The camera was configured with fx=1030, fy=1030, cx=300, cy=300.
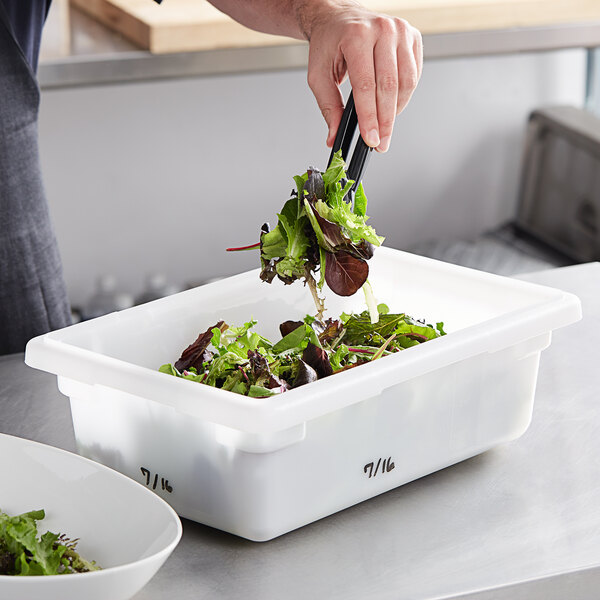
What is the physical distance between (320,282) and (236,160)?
186cm

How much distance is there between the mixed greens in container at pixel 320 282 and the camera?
0.90 m

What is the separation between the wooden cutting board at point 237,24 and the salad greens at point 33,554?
5.08 feet

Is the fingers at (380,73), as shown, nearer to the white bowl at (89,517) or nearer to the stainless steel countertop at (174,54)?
the white bowl at (89,517)

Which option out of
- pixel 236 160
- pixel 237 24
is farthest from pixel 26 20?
pixel 236 160

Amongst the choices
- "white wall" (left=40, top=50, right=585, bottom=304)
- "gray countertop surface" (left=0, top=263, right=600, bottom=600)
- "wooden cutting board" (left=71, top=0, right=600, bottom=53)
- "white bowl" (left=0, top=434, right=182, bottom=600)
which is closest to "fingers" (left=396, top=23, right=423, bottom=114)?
"gray countertop surface" (left=0, top=263, right=600, bottom=600)

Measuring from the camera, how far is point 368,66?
1.07 m

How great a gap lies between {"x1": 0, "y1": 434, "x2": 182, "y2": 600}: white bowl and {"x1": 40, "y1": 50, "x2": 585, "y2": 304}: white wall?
1873 mm

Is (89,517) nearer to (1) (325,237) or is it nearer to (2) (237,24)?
(1) (325,237)

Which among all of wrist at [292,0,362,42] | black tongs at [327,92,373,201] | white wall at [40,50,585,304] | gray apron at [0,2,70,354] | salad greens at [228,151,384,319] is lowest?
white wall at [40,50,585,304]

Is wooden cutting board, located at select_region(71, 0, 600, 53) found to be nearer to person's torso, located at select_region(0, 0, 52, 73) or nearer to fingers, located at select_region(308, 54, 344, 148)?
person's torso, located at select_region(0, 0, 52, 73)

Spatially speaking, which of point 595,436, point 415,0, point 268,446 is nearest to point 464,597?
point 268,446

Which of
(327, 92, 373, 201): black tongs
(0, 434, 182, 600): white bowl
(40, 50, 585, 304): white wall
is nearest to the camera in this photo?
(0, 434, 182, 600): white bowl

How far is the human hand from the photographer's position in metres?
1.06

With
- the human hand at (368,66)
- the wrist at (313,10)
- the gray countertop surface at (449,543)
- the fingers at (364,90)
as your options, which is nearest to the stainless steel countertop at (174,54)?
the wrist at (313,10)
